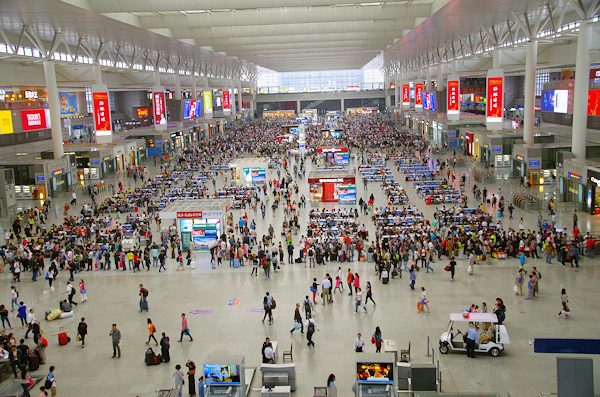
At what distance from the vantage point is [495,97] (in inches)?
1451

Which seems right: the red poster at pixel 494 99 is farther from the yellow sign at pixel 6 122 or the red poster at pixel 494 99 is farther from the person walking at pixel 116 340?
the yellow sign at pixel 6 122

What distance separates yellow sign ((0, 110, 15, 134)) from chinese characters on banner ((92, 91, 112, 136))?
31.2 feet

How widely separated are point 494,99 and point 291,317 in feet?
82.0

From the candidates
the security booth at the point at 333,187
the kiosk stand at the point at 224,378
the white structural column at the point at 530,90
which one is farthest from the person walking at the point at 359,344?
the white structural column at the point at 530,90

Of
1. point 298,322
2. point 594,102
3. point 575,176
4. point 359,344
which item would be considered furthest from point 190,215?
point 594,102

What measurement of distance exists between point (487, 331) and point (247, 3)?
17150mm

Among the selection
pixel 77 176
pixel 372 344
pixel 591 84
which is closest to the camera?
pixel 372 344

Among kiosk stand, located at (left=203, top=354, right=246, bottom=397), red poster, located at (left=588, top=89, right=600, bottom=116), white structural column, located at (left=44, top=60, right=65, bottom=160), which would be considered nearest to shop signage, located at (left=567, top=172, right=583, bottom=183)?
red poster, located at (left=588, top=89, right=600, bottom=116)

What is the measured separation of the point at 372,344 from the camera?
1462 cm

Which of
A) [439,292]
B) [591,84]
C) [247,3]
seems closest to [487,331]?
[439,292]

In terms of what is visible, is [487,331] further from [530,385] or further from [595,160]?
[595,160]

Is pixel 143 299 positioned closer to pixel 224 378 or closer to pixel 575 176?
pixel 224 378

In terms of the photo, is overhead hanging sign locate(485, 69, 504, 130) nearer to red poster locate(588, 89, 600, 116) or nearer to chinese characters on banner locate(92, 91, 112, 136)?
red poster locate(588, 89, 600, 116)

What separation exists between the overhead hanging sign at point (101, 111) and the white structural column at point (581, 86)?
27.6 m
